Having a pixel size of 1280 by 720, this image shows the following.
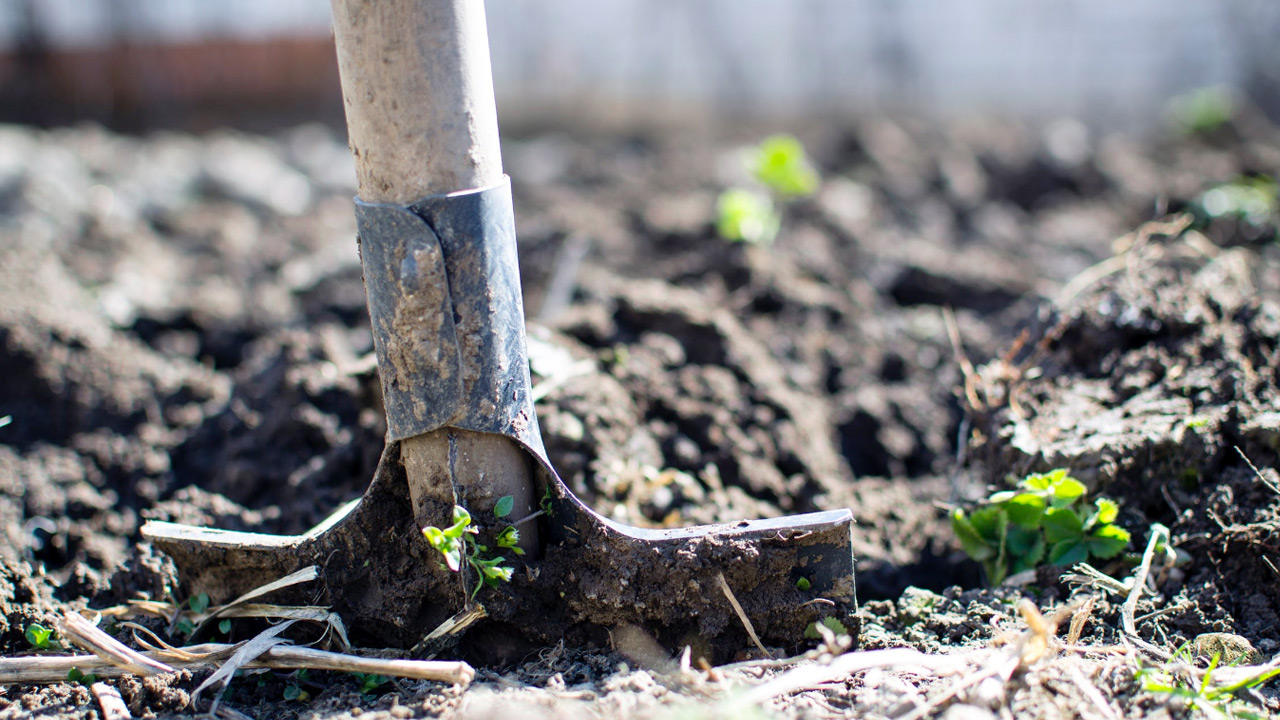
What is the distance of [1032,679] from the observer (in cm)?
142

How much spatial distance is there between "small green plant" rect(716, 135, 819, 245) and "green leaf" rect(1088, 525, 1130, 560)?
7.09ft

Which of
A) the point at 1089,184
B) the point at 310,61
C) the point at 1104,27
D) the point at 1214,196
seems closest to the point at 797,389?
the point at 1214,196

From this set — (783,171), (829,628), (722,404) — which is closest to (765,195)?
(783,171)

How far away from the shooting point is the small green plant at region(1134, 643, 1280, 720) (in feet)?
4.59

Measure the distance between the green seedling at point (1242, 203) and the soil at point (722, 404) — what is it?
0.06 m

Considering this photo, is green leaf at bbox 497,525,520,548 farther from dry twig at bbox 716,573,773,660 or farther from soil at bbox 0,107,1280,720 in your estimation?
dry twig at bbox 716,573,773,660

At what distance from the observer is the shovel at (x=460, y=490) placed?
4.50 ft

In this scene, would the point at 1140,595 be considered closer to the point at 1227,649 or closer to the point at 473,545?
the point at 1227,649

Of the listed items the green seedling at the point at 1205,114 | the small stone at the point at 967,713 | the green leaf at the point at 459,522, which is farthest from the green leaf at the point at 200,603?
the green seedling at the point at 1205,114

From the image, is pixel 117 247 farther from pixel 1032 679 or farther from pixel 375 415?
pixel 1032 679

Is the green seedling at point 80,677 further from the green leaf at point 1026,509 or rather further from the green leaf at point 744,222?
the green leaf at point 744,222

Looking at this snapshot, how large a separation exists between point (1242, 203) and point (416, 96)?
350 centimetres

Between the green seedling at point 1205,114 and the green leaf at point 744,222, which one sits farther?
the green seedling at point 1205,114

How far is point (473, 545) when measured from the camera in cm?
154
